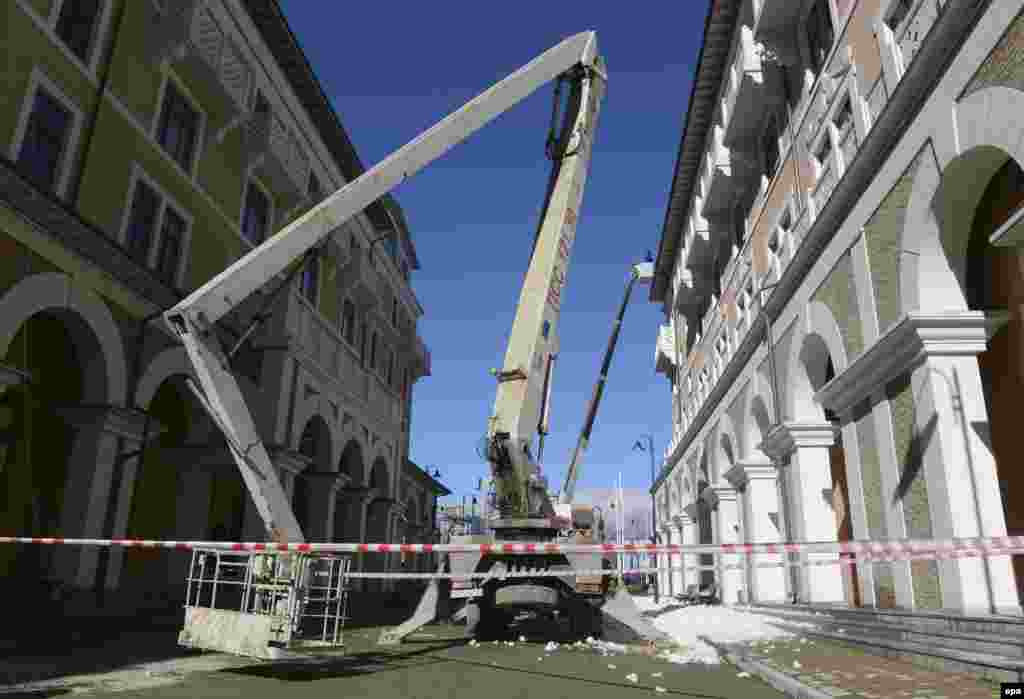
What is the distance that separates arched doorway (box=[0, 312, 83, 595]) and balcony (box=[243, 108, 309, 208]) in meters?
7.03

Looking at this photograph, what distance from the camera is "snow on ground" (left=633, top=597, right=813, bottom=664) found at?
10.2 metres

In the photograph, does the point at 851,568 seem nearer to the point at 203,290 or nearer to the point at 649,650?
the point at 649,650

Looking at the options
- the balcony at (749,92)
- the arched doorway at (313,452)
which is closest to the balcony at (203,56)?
the arched doorway at (313,452)

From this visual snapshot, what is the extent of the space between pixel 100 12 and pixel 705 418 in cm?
2028

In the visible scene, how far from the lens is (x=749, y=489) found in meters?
18.6

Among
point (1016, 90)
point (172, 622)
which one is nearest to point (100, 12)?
point (172, 622)

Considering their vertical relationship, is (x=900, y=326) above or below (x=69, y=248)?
below

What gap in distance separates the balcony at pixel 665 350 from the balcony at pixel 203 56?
74.1 ft

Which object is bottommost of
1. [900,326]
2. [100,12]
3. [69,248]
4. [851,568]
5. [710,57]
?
[851,568]

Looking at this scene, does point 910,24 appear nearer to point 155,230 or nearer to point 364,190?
point 364,190

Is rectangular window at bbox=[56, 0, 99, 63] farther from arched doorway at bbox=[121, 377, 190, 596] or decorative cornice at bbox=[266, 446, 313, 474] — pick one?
decorative cornice at bbox=[266, 446, 313, 474]

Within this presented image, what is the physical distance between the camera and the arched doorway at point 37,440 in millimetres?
11508

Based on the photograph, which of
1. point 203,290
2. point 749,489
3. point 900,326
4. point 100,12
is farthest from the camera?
point 749,489

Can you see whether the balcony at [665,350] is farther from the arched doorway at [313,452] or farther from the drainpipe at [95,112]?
the drainpipe at [95,112]
